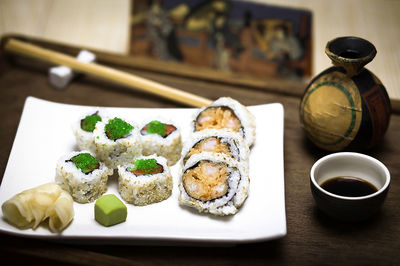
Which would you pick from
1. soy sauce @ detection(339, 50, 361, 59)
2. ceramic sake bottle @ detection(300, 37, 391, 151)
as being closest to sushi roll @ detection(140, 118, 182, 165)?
ceramic sake bottle @ detection(300, 37, 391, 151)

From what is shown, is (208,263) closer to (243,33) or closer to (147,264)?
(147,264)

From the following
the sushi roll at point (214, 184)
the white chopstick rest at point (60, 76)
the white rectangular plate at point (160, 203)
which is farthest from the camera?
the white chopstick rest at point (60, 76)

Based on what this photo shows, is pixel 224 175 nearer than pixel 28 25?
Yes

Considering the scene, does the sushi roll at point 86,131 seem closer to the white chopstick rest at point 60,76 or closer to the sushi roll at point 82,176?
the sushi roll at point 82,176

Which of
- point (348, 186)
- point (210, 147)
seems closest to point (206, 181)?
point (210, 147)

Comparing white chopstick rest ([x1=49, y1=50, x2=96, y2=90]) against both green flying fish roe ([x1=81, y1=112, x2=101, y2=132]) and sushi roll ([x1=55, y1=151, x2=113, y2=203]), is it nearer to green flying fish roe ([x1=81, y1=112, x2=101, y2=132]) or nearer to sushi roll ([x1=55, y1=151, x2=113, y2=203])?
green flying fish roe ([x1=81, y1=112, x2=101, y2=132])

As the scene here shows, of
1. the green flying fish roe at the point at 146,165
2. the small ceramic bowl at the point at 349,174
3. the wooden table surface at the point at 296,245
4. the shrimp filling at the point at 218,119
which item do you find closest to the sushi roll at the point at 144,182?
the green flying fish roe at the point at 146,165

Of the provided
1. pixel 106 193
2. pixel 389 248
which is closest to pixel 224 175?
pixel 106 193
